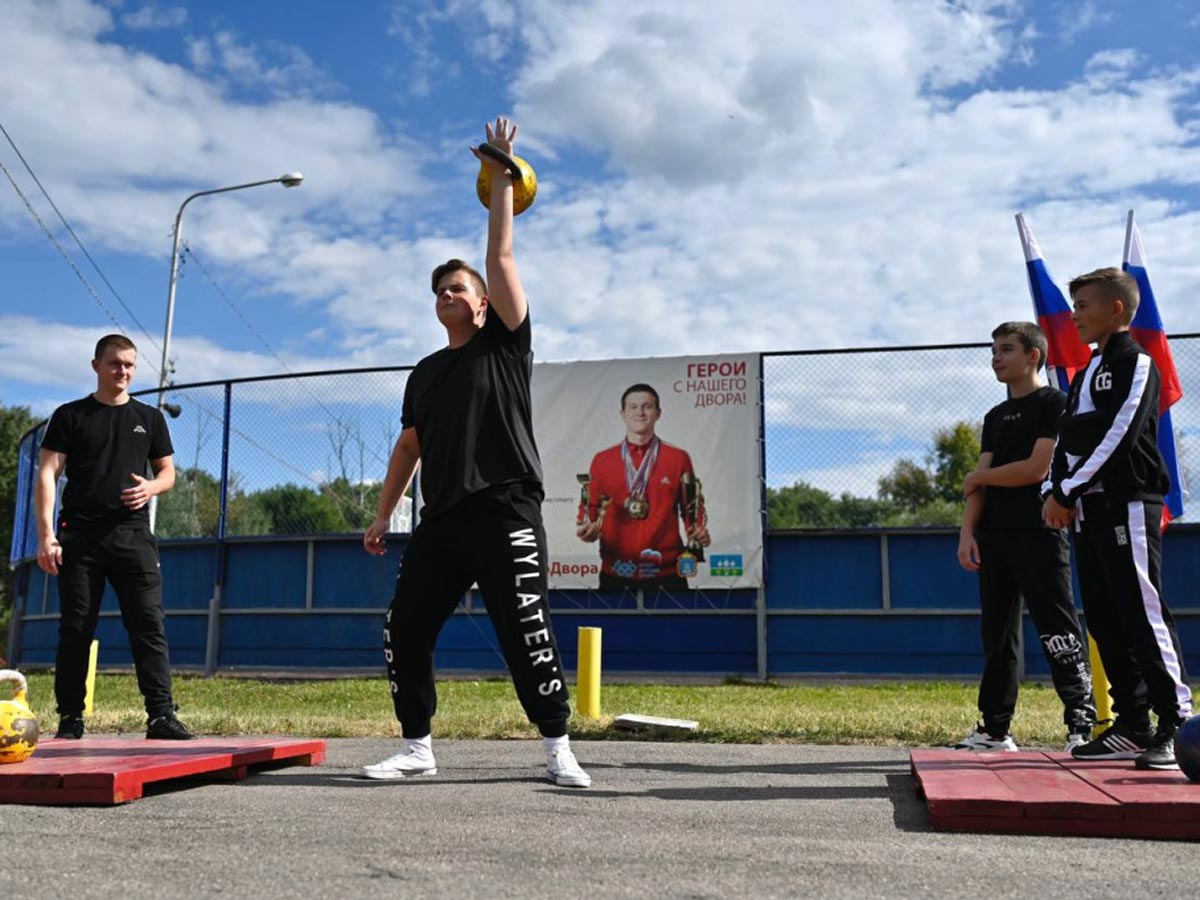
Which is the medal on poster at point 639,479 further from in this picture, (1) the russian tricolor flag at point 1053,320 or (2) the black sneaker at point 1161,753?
(2) the black sneaker at point 1161,753

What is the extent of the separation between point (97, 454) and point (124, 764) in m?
2.13

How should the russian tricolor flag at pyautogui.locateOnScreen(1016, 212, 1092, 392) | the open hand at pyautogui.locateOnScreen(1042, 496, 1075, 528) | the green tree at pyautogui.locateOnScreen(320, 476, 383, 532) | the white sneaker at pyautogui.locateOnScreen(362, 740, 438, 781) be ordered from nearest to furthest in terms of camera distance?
1. the white sneaker at pyautogui.locateOnScreen(362, 740, 438, 781)
2. the open hand at pyautogui.locateOnScreen(1042, 496, 1075, 528)
3. the russian tricolor flag at pyautogui.locateOnScreen(1016, 212, 1092, 392)
4. the green tree at pyautogui.locateOnScreen(320, 476, 383, 532)

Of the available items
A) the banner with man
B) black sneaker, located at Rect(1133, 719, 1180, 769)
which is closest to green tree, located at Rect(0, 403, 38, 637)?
the banner with man

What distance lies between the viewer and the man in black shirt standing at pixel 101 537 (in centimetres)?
552

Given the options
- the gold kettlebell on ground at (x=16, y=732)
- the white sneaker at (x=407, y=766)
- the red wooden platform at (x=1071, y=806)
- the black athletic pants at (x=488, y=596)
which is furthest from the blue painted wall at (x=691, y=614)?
the gold kettlebell on ground at (x=16, y=732)

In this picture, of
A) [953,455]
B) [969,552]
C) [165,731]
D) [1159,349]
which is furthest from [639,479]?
[165,731]

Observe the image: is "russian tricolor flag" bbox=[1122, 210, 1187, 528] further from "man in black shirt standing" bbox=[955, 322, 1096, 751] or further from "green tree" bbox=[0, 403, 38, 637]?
"green tree" bbox=[0, 403, 38, 637]

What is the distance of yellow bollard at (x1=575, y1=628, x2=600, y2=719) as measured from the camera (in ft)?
27.3

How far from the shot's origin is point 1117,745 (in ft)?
14.7

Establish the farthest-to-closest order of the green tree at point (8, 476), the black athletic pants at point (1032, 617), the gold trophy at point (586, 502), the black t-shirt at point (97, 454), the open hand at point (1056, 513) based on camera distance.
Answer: the green tree at point (8, 476)
the gold trophy at point (586, 502)
the black t-shirt at point (97, 454)
the black athletic pants at point (1032, 617)
the open hand at point (1056, 513)

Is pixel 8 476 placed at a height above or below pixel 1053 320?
above

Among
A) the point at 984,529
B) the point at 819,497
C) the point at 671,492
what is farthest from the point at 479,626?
the point at 984,529

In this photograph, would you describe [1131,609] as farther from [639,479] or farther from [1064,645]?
[639,479]

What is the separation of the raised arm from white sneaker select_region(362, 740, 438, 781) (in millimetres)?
1825
